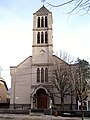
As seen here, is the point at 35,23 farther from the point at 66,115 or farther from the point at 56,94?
the point at 66,115

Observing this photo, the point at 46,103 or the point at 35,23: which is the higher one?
the point at 35,23

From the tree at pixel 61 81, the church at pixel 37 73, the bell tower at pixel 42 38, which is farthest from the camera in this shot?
the bell tower at pixel 42 38

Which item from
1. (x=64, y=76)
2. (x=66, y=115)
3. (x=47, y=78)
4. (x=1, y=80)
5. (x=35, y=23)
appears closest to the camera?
(x=66, y=115)

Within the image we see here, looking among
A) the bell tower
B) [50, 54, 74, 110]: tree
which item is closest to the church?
the bell tower

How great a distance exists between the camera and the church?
154 ft

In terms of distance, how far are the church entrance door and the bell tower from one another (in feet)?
20.6

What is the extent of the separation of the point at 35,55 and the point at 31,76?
4.69 m

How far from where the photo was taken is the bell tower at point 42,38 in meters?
49.7

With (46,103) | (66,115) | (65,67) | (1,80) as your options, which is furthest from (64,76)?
(1,80)

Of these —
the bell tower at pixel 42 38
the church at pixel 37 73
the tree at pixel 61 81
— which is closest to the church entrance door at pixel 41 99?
the church at pixel 37 73

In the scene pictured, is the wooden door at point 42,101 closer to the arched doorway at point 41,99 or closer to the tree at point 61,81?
the arched doorway at point 41,99

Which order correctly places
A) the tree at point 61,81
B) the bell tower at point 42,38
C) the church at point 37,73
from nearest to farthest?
the tree at point 61,81 < the church at point 37,73 < the bell tower at point 42,38

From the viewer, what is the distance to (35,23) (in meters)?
51.8

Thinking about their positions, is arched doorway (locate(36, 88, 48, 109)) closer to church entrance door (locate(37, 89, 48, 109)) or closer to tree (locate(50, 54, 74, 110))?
church entrance door (locate(37, 89, 48, 109))
